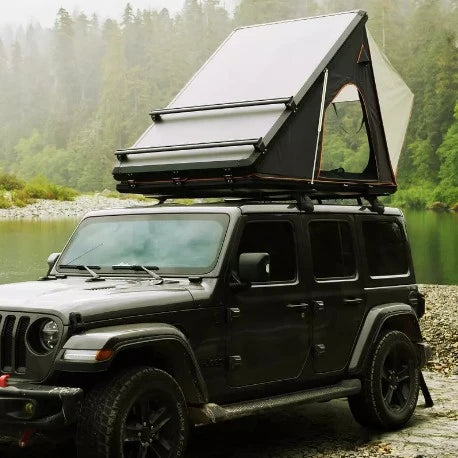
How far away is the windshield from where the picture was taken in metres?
7.46

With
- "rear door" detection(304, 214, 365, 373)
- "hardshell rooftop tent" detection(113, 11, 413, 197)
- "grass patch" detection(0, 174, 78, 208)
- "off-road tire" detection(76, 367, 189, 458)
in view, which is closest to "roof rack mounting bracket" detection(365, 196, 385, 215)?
"hardshell rooftop tent" detection(113, 11, 413, 197)

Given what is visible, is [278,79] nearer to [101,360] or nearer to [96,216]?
[96,216]

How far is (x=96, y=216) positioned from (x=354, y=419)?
10.4 feet

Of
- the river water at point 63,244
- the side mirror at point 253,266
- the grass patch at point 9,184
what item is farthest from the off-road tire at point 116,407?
the grass patch at point 9,184

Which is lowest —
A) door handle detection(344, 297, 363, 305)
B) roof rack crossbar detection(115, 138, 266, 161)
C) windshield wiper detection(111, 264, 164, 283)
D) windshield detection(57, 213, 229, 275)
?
door handle detection(344, 297, 363, 305)

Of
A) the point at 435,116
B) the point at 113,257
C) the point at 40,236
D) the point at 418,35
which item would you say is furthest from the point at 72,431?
the point at 418,35

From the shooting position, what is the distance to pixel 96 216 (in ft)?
27.3

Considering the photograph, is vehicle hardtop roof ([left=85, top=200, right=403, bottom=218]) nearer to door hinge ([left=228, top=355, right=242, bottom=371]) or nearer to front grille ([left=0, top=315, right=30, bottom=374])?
door hinge ([left=228, top=355, right=242, bottom=371])

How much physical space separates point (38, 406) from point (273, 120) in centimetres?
341

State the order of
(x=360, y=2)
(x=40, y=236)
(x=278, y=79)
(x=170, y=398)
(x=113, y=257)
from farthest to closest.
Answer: (x=360, y=2) → (x=40, y=236) → (x=278, y=79) → (x=113, y=257) → (x=170, y=398)

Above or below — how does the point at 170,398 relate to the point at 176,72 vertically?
below

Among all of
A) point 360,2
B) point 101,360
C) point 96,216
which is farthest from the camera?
point 360,2

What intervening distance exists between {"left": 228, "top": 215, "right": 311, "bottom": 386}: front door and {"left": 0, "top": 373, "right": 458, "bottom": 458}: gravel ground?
763mm

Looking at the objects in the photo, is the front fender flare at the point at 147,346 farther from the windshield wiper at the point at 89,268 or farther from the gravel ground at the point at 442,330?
the gravel ground at the point at 442,330
